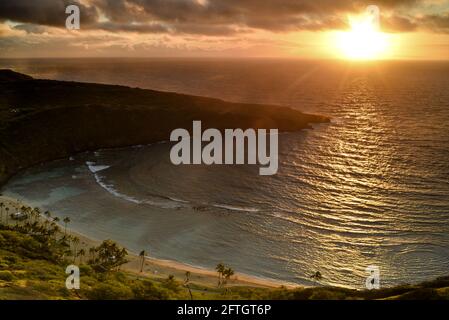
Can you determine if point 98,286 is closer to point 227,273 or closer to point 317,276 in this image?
point 227,273

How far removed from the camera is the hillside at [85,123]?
140125 mm

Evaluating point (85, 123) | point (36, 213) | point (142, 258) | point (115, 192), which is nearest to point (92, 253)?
point (142, 258)

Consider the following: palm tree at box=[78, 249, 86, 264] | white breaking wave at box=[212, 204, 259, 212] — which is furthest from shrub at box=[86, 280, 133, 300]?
white breaking wave at box=[212, 204, 259, 212]

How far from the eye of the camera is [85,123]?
163125mm

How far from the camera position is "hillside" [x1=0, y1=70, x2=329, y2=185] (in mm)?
140125

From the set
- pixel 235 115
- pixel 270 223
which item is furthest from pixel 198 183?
pixel 235 115

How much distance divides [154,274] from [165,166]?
65.3 m

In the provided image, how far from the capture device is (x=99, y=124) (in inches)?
6501

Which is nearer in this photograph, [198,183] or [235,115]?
[198,183]

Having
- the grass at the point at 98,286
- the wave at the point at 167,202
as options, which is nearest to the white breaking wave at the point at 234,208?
the wave at the point at 167,202

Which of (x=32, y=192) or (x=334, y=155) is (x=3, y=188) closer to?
(x=32, y=192)

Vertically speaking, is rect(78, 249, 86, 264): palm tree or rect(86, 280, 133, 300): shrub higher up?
rect(78, 249, 86, 264): palm tree

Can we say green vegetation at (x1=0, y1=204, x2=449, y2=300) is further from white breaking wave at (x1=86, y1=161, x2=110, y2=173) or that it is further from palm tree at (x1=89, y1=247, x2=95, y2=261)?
white breaking wave at (x1=86, y1=161, x2=110, y2=173)
